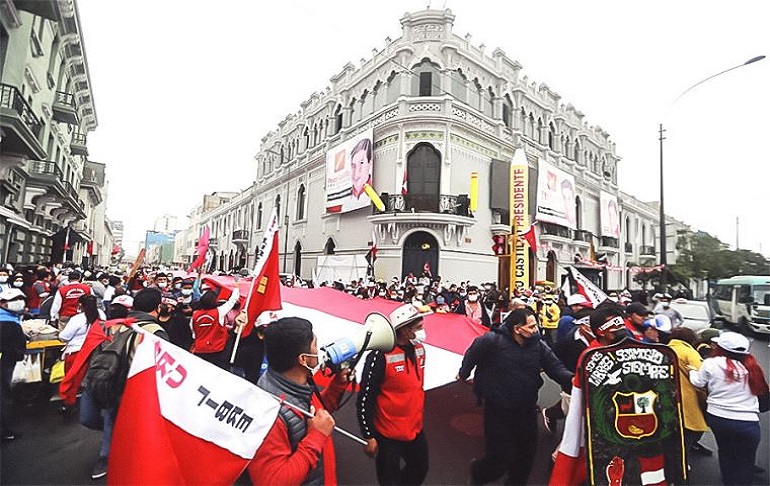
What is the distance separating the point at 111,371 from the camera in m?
2.64

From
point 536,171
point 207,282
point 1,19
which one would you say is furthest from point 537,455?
point 536,171

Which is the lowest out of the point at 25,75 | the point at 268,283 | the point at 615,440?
the point at 615,440

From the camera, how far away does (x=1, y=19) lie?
7438mm

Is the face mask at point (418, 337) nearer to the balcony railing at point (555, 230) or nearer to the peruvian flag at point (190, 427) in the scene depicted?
the peruvian flag at point (190, 427)

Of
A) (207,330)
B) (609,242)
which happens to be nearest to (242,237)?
(609,242)

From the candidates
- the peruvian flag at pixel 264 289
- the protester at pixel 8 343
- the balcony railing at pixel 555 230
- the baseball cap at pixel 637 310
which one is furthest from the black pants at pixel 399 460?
the balcony railing at pixel 555 230

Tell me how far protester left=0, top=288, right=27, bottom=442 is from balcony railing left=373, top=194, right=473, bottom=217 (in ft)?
51.0

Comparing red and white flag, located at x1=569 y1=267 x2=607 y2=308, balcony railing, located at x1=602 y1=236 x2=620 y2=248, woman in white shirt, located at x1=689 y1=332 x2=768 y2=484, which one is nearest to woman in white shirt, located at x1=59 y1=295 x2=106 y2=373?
woman in white shirt, located at x1=689 y1=332 x2=768 y2=484

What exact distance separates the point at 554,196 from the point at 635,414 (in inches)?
957

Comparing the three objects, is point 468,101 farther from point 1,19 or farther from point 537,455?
point 537,455

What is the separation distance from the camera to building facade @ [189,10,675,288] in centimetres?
1931

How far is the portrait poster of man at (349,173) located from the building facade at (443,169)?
154 millimetres

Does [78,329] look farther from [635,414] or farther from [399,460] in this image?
[635,414]

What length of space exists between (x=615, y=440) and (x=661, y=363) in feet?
1.99
